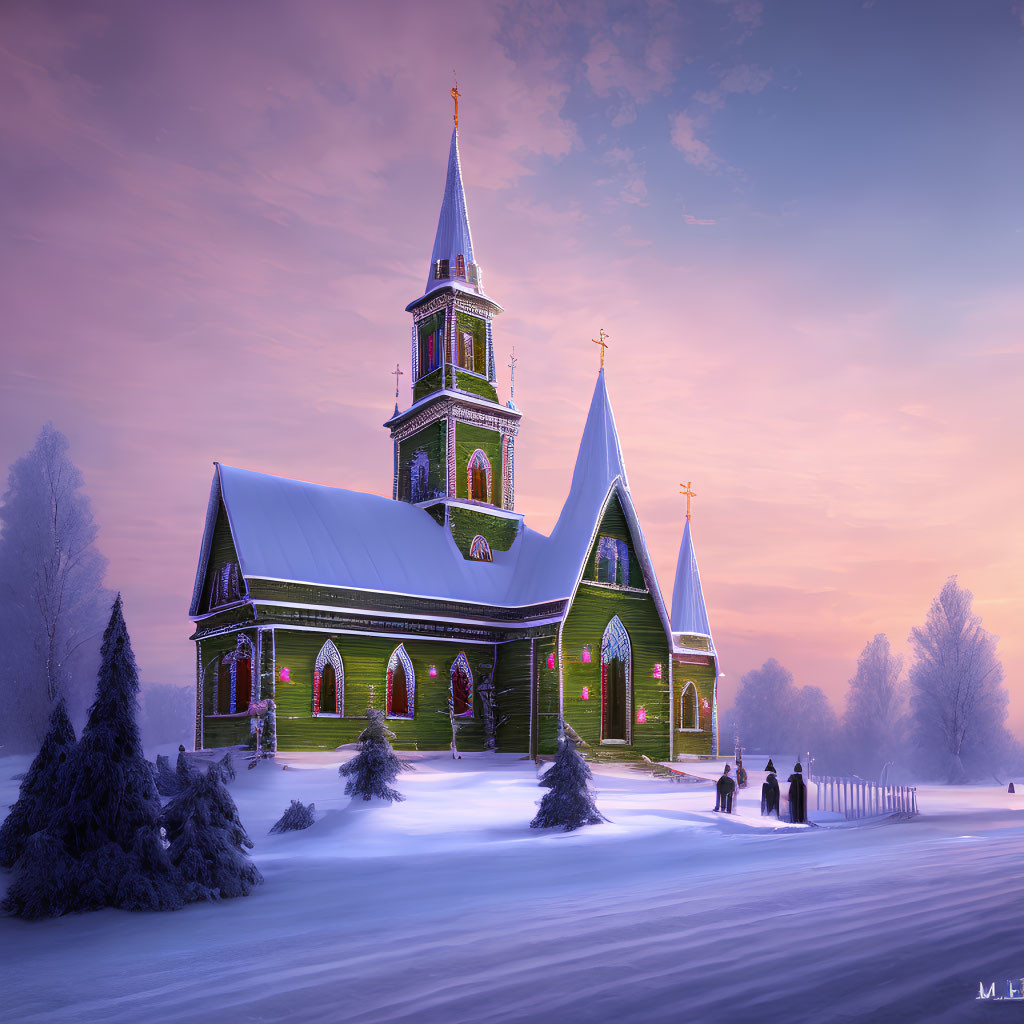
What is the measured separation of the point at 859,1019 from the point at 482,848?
9.41m

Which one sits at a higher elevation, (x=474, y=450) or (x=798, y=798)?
(x=474, y=450)

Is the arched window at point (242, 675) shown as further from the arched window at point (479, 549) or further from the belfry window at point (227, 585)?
the arched window at point (479, 549)

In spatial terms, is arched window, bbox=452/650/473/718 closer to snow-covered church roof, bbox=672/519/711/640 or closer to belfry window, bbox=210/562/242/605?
belfry window, bbox=210/562/242/605

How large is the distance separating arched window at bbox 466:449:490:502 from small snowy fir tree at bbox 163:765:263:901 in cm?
2644

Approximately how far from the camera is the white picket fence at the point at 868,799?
21453 millimetres

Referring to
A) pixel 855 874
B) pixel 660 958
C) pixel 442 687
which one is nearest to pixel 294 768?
pixel 442 687

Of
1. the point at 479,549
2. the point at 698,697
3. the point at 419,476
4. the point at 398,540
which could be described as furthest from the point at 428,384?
the point at 698,697

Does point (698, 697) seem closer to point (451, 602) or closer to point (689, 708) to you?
point (689, 708)

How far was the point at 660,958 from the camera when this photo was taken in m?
6.82

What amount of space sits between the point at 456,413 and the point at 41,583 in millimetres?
19467

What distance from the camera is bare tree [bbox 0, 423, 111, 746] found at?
38.0 meters

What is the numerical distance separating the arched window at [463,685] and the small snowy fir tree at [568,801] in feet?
52.4

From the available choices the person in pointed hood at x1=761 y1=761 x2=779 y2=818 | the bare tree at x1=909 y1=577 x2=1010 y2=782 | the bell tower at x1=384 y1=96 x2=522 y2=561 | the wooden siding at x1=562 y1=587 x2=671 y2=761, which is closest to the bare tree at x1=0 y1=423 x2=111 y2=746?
the bell tower at x1=384 y1=96 x2=522 y2=561

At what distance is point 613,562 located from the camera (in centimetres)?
3416
